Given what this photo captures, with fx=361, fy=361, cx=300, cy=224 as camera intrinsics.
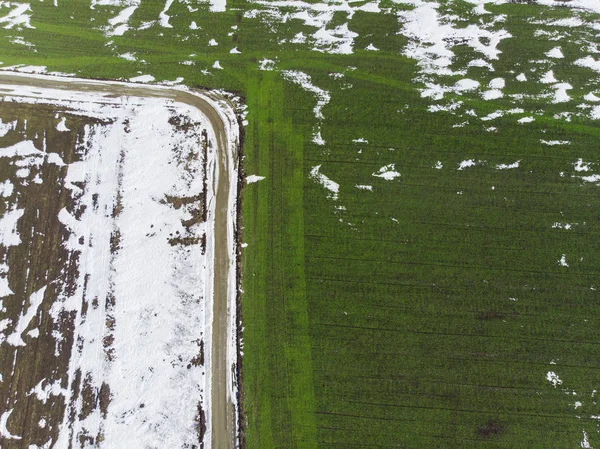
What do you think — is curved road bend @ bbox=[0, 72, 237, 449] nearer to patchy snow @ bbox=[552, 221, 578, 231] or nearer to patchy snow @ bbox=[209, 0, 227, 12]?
patchy snow @ bbox=[209, 0, 227, 12]

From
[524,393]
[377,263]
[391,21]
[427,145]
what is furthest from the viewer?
[391,21]

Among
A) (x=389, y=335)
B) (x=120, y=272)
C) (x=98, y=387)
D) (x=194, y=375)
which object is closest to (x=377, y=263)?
(x=389, y=335)

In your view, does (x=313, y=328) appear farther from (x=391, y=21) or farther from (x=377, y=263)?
(x=391, y=21)

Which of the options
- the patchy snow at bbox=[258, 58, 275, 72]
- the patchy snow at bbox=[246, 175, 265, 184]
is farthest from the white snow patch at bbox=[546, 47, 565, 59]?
the patchy snow at bbox=[246, 175, 265, 184]

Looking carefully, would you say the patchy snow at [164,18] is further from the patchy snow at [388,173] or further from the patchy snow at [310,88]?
the patchy snow at [388,173]

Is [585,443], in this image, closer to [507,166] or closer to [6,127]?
[507,166]
